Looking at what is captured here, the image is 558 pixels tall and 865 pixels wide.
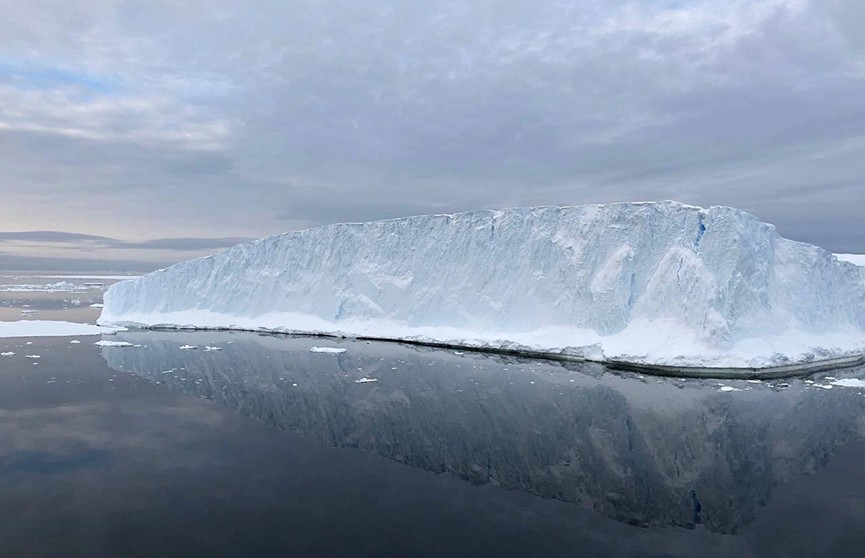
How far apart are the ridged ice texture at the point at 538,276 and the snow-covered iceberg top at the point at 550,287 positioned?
0.18 feet

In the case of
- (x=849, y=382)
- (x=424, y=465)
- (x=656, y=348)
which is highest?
(x=656, y=348)

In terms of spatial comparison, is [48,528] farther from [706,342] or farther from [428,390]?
[706,342]

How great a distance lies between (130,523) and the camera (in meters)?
6.87

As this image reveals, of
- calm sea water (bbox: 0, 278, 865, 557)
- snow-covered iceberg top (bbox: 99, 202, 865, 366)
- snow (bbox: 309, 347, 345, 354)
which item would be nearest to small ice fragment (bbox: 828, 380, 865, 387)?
calm sea water (bbox: 0, 278, 865, 557)

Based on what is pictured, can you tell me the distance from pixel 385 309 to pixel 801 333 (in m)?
16.0

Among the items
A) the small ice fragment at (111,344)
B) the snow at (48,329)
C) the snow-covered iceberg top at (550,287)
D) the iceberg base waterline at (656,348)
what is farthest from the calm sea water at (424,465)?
the snow at (48,329)

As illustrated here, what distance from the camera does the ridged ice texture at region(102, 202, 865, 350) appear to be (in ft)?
62.5

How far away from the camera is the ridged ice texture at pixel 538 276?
62.5ft

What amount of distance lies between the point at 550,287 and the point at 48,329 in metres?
21.3

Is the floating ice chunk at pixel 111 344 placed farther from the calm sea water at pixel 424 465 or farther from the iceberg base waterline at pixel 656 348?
the iceberg base waterline at pixel 656 348

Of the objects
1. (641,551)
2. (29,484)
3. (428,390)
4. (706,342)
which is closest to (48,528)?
(29,484)

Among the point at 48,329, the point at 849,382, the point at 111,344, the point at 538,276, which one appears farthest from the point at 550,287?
the point at 48,329

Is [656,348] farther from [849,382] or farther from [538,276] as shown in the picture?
[538,276]

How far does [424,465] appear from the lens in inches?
360
